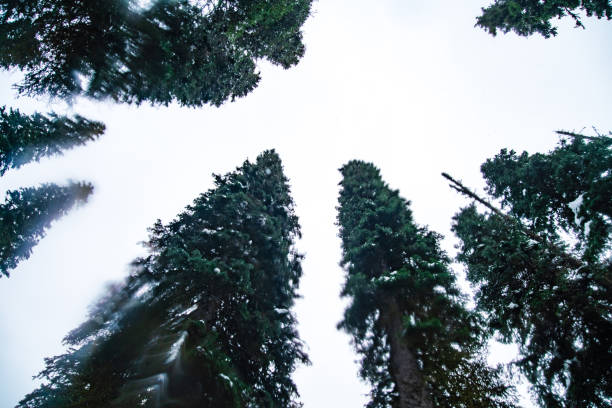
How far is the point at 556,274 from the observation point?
8.85 m

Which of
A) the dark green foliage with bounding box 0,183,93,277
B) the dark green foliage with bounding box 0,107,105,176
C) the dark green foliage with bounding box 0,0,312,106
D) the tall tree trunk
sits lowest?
the tall tree trunk

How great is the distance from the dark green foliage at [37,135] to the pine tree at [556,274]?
14.4 meters

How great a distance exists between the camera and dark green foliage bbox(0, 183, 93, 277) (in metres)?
9.48

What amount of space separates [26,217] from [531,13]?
21.6 meters

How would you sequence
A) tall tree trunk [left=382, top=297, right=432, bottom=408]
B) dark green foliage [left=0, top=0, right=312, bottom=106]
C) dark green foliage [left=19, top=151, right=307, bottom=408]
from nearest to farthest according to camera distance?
dark green foliage [left=19, top=151, right=307, bottom=408] → tall tree trunk [left=382, top=297, right=432, bottom=408] → dark green foliage [left=0, top=0, right=312, bottom=106]

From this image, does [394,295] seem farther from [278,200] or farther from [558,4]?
[558,4]

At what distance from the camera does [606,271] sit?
7.24 meters

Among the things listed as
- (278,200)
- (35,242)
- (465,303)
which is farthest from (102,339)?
A: (465,303)

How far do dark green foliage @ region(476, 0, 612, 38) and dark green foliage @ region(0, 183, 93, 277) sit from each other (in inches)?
789

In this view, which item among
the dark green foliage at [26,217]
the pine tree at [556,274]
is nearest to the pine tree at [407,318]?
the pine tree at [556,274]

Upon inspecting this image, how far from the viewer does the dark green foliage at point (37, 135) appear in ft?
29.2

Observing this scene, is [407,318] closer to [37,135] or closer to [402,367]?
[402,367]

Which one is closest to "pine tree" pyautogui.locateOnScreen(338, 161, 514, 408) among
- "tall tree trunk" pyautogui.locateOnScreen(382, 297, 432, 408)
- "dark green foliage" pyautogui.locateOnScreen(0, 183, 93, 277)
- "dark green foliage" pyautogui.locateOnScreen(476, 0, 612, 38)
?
"tall tree trunk" pyautogui.locateOnScreen(382, 297, 432, 408)

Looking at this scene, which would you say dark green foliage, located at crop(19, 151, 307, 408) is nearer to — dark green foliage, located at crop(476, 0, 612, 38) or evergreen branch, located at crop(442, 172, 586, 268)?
evergreen branch, located at crop(442, 172, 586, 268)
